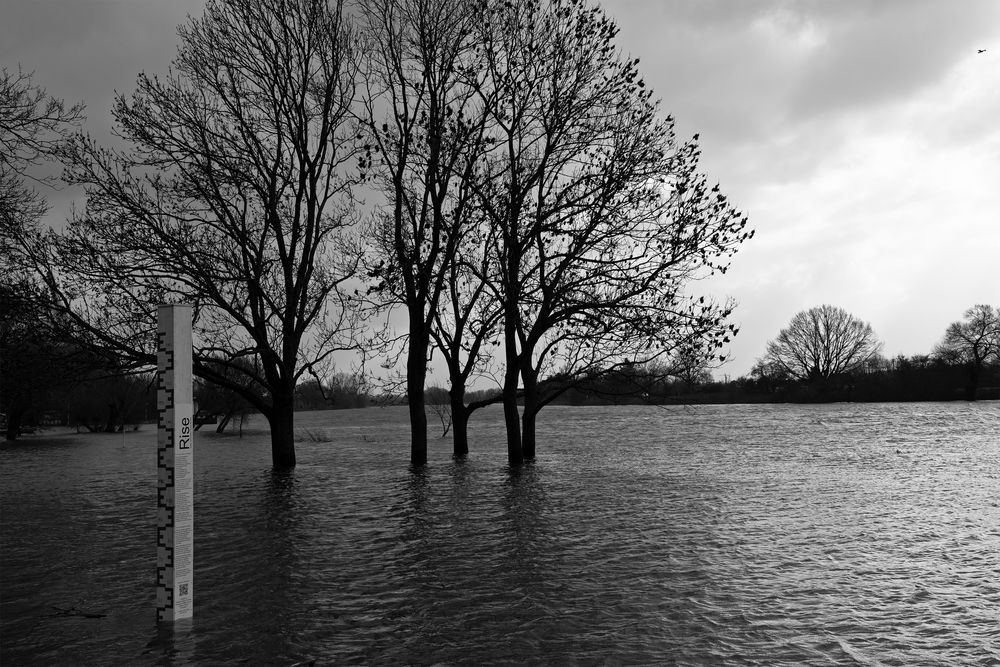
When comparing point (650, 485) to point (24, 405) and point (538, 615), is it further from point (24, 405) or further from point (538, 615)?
point (24, 405)

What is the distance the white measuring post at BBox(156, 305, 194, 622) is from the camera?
6.79m

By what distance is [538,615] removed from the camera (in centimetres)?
737

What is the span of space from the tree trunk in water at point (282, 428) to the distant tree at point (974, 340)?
379 feet

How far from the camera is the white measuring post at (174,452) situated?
6789 mm

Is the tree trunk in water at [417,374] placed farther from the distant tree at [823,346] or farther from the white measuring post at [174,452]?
the distant tree at [823,346]

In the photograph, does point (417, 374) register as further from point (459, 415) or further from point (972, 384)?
point (972, 384)

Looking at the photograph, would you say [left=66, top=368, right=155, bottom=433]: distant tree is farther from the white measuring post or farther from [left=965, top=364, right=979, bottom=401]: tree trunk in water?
[left=965, top=364, right=979, bottom=401]: tree trunk in water

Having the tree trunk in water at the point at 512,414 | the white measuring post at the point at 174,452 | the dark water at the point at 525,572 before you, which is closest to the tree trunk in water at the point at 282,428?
the dark water at the point at 525,572

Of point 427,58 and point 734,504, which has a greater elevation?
point 427,58

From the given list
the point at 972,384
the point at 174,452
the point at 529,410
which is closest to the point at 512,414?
the point at 529,410

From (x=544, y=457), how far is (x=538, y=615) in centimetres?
2155

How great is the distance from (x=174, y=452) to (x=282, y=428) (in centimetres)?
1770

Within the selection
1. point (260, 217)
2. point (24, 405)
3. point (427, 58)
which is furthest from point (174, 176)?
point (24, 405)

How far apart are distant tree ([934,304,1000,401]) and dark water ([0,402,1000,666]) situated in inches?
4465
